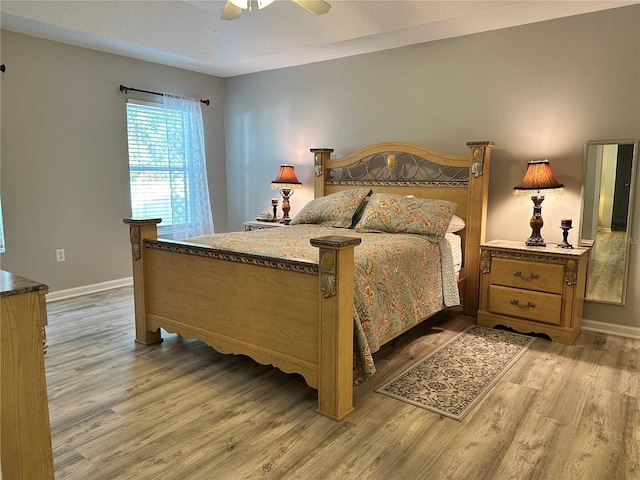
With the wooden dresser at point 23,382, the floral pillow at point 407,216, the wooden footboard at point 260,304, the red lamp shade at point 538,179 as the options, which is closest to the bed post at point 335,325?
the wooden footboard at point 260,304

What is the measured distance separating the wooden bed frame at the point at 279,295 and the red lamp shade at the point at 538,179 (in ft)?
1.18

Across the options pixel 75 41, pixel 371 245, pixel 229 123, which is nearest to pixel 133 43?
pixel 75 41

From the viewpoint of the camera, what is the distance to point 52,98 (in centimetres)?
422

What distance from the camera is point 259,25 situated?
441 centimetres

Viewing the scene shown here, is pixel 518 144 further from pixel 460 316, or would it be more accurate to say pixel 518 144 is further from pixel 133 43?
pixel 133 43

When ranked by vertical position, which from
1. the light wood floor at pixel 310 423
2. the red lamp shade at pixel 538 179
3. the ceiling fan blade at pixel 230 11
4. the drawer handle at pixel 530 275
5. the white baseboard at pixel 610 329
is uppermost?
the ceiling fan blade at pixel 230 11

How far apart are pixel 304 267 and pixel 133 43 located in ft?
10.6

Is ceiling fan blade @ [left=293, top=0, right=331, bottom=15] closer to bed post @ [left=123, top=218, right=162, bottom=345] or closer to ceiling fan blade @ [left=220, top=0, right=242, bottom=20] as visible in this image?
ceiling fan blade @ [left=220, top=0, right=242, bottom=20]

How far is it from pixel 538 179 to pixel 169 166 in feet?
12.4

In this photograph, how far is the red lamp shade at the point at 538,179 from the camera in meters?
3.41

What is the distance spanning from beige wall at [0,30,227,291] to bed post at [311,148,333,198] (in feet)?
6.24

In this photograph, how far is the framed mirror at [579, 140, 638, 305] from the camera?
335 centimetres

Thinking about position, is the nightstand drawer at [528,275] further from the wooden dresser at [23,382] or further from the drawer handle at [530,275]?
the wooden dresser at [23,382]

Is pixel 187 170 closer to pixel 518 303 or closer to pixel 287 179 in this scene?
pixel 287 179
